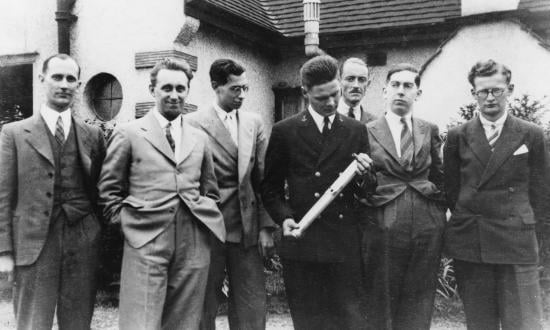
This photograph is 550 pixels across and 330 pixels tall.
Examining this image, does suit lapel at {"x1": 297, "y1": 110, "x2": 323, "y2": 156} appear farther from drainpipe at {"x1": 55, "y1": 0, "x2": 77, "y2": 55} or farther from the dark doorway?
the dark doorway

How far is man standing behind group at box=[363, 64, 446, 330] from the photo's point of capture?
4.28 m

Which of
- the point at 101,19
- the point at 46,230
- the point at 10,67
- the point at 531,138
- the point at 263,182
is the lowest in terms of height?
the point at 46,230

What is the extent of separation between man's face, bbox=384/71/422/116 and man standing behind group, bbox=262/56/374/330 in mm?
548

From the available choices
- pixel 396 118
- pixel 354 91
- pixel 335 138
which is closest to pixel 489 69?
pixel 396 118

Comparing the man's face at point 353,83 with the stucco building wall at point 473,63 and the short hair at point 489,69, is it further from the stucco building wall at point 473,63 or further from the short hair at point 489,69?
the stucco building wall at point 473,63

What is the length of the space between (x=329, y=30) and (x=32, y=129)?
8.74m

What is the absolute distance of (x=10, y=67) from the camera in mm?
11398

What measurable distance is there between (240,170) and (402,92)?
4.44 feet

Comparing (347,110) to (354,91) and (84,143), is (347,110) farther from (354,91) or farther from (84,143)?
(84,143)

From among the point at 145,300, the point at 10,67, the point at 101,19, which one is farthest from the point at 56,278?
the point at 10,67

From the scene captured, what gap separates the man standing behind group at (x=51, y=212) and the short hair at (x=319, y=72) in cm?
164

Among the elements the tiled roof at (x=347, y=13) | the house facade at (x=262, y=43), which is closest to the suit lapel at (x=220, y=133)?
the house facade at (x=262, y=43)

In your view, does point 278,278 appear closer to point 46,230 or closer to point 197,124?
point 197,124

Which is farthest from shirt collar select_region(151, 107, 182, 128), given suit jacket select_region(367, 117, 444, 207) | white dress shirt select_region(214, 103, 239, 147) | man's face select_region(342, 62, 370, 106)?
man's face select_region(342, 62, 370, 106)
